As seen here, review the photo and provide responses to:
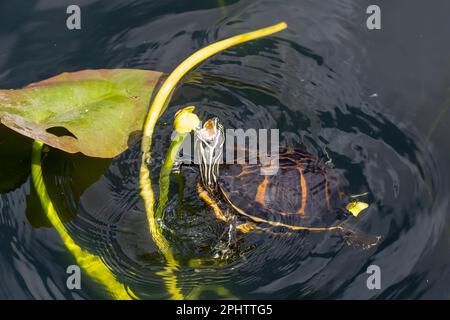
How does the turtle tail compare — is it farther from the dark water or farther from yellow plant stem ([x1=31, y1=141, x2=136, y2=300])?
yellow plant stem ([x1=31, y1=141, x2=136, y2=300])

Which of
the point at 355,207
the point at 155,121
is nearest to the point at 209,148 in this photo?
the point at 155,121

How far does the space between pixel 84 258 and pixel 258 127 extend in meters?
1.18

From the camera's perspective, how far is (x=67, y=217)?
306 centimetres

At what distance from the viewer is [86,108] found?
286cm

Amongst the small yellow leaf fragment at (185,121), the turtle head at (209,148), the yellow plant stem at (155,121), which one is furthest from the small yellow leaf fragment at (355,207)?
the small yellow leaf fragment at (185,121)

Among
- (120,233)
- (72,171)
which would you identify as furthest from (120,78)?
(120,233)

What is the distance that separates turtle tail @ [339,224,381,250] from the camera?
3.07 metres

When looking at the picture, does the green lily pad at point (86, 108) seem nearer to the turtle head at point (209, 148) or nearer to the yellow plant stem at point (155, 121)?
the yellow plant stem at point (155, 121)

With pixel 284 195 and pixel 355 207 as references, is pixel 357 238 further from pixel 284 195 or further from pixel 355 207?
pixel 284 195

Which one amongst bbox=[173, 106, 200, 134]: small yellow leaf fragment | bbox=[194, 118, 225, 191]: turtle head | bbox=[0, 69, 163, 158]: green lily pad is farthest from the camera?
bbox=[0, 69, 163, 158]: green lily pad

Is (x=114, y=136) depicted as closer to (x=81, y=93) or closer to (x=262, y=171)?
(x=81, y=93)

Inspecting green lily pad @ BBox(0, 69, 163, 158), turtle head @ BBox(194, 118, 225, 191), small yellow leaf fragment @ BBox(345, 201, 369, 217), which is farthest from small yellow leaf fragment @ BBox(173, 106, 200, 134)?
small yellow leaf fragment @ BBox(345, 201, 369, 217)

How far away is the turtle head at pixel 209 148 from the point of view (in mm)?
2586
